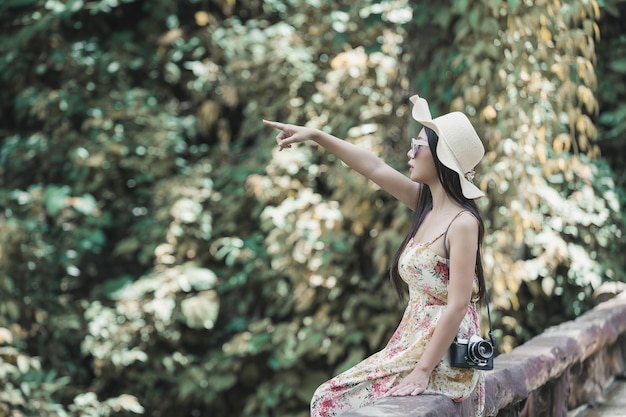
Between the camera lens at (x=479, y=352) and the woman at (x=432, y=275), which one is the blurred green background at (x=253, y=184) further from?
the camera lens at (x=479, y=352)

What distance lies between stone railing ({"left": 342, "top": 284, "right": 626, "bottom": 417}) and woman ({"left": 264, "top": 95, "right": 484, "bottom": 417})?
8 centimetres

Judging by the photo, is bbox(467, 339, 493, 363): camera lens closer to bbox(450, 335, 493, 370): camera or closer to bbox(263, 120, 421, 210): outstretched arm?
bbox(450, 335, 493, 370): camera

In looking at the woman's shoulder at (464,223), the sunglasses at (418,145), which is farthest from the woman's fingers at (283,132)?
the woman's shoulder at (464,223)

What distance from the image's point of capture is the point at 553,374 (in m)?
3.51

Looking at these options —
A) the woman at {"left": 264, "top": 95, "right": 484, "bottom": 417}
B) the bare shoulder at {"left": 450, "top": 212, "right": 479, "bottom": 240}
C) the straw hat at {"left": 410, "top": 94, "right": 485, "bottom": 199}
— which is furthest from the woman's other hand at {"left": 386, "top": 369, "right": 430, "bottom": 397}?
the straw hat at {"left": 410, "top": 94, "right": 485, "bottom": 199}

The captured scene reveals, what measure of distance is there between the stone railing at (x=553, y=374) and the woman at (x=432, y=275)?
0.08 m

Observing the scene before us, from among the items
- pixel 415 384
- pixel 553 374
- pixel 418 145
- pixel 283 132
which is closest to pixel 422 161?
pixel 418 145

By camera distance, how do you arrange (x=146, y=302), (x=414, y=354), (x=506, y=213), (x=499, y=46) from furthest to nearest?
1. (x=146, y=302)
2. (x=506, y=213)
3. (x=499, y=46)
4. (x=414, y=354)

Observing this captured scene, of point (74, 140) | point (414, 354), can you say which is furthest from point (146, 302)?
point (414, 354)

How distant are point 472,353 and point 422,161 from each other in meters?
0.48

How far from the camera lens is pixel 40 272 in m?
6.38

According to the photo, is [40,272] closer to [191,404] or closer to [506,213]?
[191,404]

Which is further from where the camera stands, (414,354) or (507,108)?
(507,108)

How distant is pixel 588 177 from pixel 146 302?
8.88 ft
